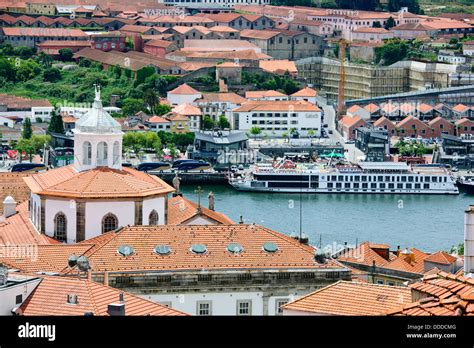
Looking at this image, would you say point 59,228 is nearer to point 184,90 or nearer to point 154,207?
point 154,207

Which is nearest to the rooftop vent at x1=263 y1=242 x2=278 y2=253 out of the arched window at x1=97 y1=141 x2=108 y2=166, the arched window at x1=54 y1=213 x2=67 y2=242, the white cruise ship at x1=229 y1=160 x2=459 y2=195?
the arched window at x1=54 y1=213 x2=67 y2=242

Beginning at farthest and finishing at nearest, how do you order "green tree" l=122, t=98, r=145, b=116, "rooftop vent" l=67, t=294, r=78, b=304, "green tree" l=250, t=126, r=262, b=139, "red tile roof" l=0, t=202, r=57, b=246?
1. "green tree" l=122, t=98, r=145, b=116
2. "green tree" l=250, t=126, r=262, b=139
3. "red tile roof" l=0, t=202, r=57, b=246
4. "rooftop vent" l=67, t=294, r=78, b=304

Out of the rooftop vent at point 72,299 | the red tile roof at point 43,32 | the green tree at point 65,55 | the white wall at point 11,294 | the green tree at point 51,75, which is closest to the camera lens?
the rooftop vent at point 72,299

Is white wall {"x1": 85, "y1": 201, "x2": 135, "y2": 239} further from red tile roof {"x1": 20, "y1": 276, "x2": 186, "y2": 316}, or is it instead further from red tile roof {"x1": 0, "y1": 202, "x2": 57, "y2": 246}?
red tile roof {"x1": 20, "y1": 276, "x2": 186, "y2": 316}

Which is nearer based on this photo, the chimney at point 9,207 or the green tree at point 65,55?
the chimney at point 9,207

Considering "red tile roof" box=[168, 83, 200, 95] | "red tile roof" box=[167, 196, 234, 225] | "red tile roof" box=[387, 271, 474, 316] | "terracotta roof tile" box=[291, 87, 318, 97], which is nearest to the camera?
"red tile roof" box=[387, 271, 474, 316]

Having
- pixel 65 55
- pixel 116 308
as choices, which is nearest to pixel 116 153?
pixel 116 308

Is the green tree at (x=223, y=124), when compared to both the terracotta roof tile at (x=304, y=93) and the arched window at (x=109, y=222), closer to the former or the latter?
the terracotta roof tile at (x=304, y=93)

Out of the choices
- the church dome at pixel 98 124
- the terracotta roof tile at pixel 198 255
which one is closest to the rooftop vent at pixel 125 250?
the terracotta roof tile at pixel 198 255
